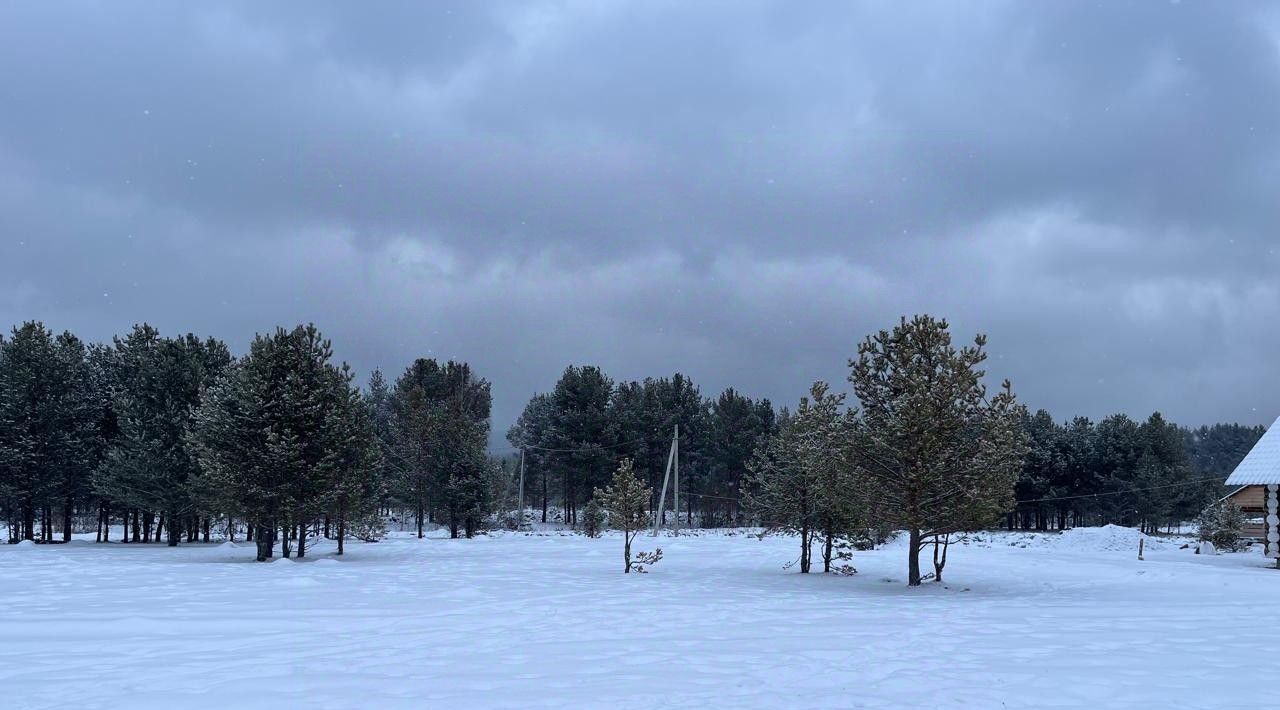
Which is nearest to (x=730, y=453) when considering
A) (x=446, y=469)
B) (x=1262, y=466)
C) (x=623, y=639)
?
(x=446, y=469)

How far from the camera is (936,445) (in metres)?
22.0

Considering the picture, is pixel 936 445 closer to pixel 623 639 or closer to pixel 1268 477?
pixel 623 639

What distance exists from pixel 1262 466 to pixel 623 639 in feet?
119

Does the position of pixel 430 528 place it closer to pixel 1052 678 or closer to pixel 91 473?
pixel 91 473

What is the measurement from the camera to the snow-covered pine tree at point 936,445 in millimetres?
22031

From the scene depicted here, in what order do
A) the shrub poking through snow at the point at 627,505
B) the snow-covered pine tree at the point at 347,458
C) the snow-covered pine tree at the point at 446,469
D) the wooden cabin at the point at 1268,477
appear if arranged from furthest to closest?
the snow-covered pine tree at the point at 446,469 < the wooden cabin at the point at 1268,477 < the snow-covered pine tree at the point at 347,458 < the shrub poking through snow at the point at 627,505

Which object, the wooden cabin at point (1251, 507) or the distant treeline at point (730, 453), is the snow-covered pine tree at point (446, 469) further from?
the wooden cabin at point (1251, 507)

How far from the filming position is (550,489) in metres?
95.5

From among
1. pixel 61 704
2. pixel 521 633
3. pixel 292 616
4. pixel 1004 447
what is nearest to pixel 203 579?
pixel 292 616

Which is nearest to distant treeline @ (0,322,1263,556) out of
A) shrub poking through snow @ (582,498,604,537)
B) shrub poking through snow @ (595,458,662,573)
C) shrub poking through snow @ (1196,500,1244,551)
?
shrub poking through snow @ (595,458,662,573)

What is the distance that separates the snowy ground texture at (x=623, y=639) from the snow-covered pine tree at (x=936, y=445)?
2270mm

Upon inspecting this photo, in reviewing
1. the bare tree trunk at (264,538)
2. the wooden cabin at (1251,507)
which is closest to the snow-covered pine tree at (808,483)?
the bare tree trunk at (264,538)

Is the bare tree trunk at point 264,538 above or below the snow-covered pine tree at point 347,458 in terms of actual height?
below

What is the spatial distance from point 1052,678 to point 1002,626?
524 cm
